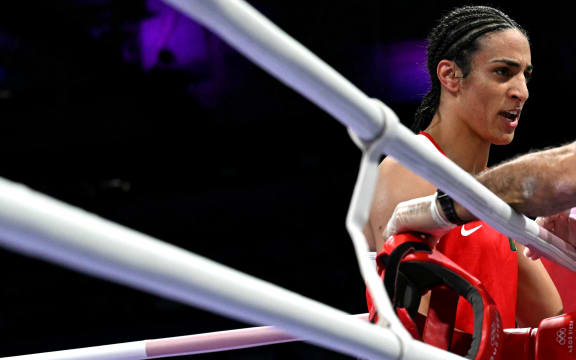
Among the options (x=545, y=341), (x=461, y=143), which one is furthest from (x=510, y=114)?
(x=545, y=341)

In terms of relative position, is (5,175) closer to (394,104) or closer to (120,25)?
(120,25)

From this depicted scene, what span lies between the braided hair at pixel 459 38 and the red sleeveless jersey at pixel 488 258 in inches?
14.8

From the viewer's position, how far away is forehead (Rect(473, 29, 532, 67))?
1.43 m

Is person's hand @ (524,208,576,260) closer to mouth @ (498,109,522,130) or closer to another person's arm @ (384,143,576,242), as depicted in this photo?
another person's arm @ (384,143,576,242)

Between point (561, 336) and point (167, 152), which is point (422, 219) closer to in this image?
point (561, 336)

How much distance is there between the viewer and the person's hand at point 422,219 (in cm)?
76

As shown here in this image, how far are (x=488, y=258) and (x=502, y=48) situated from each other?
1.53 feet

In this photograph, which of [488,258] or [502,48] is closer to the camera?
[488,258]

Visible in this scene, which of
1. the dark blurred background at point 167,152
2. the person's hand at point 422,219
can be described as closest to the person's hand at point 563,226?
the person's hand at point 422,219

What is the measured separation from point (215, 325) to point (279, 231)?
0.81 metres

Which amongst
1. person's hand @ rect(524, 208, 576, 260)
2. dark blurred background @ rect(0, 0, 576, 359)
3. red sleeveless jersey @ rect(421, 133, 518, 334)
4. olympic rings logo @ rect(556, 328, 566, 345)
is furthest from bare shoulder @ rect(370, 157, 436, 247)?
dark blurred background @ rect(0, 0, 576, 359)

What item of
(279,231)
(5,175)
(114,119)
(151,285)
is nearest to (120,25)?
(114,119)

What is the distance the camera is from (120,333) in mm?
4074

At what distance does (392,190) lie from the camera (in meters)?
1.24
